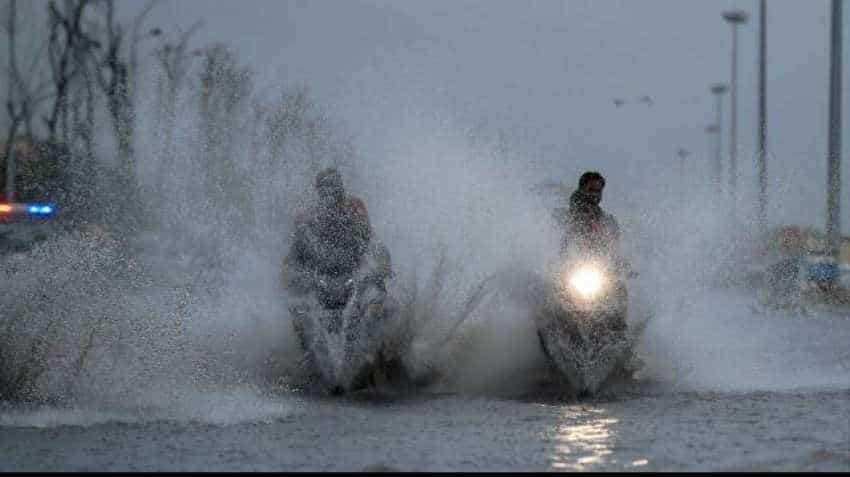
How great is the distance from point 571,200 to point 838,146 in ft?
54.2

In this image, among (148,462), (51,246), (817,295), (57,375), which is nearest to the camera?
(148,462)

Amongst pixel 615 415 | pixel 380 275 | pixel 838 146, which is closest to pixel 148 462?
pixel 615 415

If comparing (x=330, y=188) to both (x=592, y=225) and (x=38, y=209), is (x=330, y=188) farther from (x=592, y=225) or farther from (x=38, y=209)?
(x=38, y=209)

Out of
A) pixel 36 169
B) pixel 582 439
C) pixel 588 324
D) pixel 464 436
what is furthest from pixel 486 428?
pixel 36 169

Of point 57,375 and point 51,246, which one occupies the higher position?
point 51,246

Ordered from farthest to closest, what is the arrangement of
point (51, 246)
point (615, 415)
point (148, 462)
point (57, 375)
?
point (51, 246) < point (57, 375) < point (615, 415) < point (148, 462)

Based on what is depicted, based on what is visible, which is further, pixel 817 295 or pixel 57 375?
pixel 817 295

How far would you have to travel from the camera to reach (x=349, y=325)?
1195 centimetres

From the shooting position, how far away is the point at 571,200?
12.6 meters

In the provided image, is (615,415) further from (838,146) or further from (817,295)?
(838,146)

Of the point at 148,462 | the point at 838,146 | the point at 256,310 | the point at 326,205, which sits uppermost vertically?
the point at 838,146

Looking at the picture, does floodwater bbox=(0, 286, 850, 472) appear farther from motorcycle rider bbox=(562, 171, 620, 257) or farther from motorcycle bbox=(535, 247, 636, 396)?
motorcycle rider bbox=(562, 171, 620, 257)

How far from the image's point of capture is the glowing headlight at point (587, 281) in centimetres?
1185

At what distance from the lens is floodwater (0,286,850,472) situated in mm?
7984
